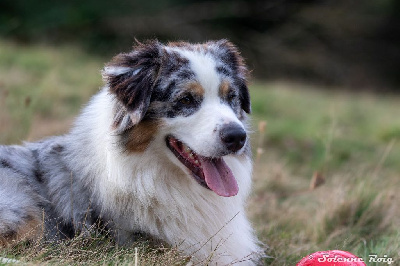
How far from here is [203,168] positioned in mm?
4086

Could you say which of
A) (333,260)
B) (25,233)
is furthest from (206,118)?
(25,233)

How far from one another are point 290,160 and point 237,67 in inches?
170

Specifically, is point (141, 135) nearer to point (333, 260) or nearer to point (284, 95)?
point (333, 260)

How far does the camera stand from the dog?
4.00m

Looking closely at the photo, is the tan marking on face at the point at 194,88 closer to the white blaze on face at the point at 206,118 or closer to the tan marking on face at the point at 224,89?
the white blaze on face at the point at 206,118

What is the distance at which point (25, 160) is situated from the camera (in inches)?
177

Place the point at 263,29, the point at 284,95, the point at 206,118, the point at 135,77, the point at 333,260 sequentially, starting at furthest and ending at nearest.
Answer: the point at 263,29
the point at 284,95
the point at 135,77
the point at 206,118
the point at 333,260

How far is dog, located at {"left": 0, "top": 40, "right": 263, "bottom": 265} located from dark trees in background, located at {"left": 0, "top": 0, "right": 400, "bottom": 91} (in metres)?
11.5

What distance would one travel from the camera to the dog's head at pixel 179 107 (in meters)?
3.96

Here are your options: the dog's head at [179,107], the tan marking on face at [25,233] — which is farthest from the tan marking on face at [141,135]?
the tan marking on face at [25,233]

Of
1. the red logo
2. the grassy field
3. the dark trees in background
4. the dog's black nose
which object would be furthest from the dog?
the dark trees in background

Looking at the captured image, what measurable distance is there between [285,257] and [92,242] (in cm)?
167

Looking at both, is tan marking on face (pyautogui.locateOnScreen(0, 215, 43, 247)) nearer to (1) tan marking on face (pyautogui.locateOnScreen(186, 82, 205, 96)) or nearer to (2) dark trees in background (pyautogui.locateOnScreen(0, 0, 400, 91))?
(1) tan marking on face (pyautogui.locateOnScreen(186, 82, 205, 96))

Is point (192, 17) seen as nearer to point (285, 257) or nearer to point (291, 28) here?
point (291, 28)
